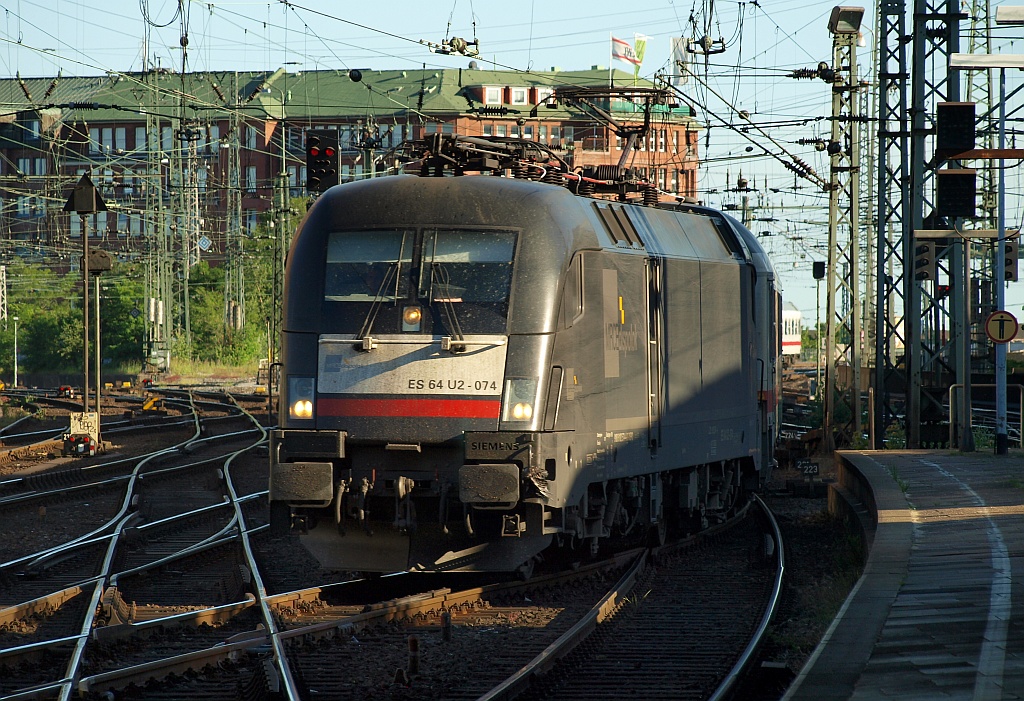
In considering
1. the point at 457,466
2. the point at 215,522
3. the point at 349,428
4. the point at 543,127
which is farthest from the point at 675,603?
the point at 543,127

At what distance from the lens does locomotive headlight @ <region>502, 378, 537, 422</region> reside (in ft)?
34.4

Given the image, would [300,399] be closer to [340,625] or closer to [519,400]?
[519,400]

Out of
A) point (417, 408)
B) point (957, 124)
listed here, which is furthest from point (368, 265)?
point (957, 124)

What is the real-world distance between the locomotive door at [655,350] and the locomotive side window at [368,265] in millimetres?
2808

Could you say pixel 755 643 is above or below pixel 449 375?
below

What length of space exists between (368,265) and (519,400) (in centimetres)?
178

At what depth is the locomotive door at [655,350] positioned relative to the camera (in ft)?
42.0

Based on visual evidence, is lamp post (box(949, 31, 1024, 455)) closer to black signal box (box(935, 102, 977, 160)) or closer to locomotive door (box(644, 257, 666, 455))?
black signal box (box(935, 102, 977, 160))

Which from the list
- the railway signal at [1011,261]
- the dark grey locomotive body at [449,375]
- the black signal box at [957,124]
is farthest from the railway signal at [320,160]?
the railway signal at [1011,261]

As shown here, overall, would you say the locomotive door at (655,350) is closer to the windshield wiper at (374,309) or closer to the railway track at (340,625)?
the railway track at (340,625)

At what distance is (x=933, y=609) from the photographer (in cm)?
882

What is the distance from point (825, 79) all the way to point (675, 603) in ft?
61.8

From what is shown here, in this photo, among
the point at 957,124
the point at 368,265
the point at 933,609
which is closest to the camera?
the point at 933,609

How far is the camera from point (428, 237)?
11062 mm
